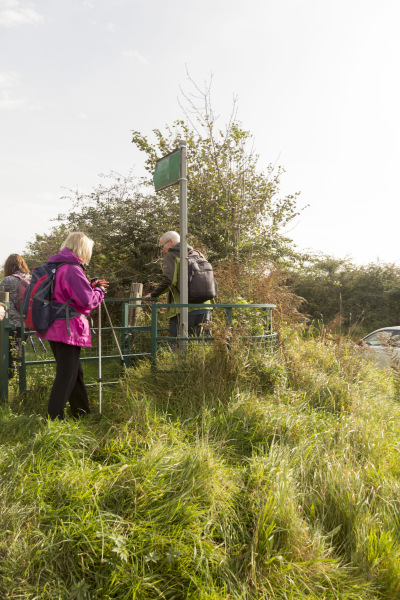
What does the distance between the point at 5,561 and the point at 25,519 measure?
261 millimetres

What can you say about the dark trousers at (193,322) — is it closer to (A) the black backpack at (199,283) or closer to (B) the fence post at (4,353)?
(A) the black backpack at (199,283)

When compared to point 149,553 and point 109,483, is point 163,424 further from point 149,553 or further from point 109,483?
point 149,553

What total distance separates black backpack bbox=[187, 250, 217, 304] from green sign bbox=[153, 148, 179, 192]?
960 millimetres

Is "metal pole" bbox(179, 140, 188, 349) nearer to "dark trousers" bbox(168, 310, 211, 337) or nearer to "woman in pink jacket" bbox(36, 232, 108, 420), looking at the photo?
"dark trousers" bbox(168, 310, 211, 337)

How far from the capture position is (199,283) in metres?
5.36

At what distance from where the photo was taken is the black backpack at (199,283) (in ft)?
17.6

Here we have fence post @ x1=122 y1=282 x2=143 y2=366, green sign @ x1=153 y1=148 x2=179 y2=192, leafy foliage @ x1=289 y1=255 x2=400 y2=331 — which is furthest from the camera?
leafy foliage @ x1=289 y1=255 x2=400 y2=331

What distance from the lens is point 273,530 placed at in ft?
8.89

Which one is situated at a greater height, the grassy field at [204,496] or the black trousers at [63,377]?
the black trousers at [63,377]

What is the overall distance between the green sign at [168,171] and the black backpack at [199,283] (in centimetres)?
96

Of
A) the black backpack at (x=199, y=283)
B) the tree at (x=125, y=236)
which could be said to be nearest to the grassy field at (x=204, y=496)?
the black backpack at (x=199, y=283)

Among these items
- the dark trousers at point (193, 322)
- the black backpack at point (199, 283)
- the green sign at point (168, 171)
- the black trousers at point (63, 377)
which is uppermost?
the green sign at point (168, 171)

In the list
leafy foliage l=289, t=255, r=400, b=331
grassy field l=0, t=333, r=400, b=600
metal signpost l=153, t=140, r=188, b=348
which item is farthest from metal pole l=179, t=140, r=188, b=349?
leafy foliage l=289, t=255, r=400, b=331

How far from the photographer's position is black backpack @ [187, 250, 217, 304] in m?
5.35
